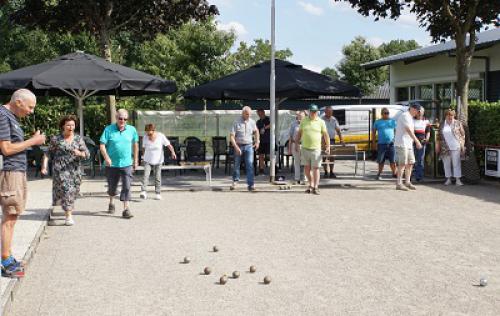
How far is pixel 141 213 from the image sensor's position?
1089 cm

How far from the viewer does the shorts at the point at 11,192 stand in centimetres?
596

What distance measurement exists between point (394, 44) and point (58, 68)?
7603 centimetres

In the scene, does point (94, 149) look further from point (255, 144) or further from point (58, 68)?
point (255, 144)

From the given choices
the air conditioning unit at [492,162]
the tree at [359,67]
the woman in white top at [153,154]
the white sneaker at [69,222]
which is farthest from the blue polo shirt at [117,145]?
the tree at [359,67]

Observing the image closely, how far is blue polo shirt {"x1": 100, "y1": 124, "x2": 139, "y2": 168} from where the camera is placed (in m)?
10.4

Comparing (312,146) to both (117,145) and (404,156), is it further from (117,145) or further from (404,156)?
(117,145)

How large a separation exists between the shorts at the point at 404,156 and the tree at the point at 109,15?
8.87 m

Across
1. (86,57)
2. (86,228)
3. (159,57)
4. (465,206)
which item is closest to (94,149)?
(86,57)

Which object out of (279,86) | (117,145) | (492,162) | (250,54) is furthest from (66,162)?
(250,54)

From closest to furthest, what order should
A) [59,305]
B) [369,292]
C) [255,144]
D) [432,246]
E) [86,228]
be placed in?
[59,305] → [369,292] → [432,246] → [86,228] → [255,144]

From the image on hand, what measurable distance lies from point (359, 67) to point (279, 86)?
51.2 metres

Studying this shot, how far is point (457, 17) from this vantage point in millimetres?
16453

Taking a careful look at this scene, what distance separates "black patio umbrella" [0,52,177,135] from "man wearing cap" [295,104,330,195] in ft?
12.5

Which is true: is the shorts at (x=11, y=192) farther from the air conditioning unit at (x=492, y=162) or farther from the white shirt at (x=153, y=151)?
the air conditioning unit at (x=492, y=162)
